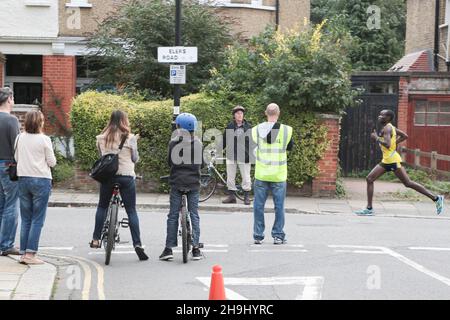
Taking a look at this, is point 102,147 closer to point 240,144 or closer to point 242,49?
point 240,144

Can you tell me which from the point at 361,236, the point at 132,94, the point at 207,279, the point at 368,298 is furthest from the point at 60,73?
the point at 368,298

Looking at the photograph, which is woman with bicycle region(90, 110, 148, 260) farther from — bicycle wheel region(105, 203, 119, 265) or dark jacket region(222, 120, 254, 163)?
dark jacket region(222, 120, 254, 163)

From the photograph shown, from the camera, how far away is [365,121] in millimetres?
22094

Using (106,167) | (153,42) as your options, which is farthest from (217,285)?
(153,42)

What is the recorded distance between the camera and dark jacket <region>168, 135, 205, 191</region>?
9531 millimetres

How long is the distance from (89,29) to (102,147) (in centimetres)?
1364

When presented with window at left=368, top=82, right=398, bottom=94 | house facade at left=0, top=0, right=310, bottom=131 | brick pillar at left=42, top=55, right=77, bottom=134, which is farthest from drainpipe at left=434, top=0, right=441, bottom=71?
Answer: brick pillar at left=42, top=55, right=77, bottom=134

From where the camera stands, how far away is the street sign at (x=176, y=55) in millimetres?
16172

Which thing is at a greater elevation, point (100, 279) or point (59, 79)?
point (59, 79)

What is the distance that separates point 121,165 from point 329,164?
862cm

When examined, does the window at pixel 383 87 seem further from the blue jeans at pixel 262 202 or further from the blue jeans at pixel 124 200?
the blue jeans at pixel 124 200

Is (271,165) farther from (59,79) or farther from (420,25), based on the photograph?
(420,25)

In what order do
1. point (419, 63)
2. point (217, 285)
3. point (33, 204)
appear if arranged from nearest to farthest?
1. point (217, 285)
2. point (33, 204)
3. point (419, 63)

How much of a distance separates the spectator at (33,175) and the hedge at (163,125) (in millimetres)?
8042
